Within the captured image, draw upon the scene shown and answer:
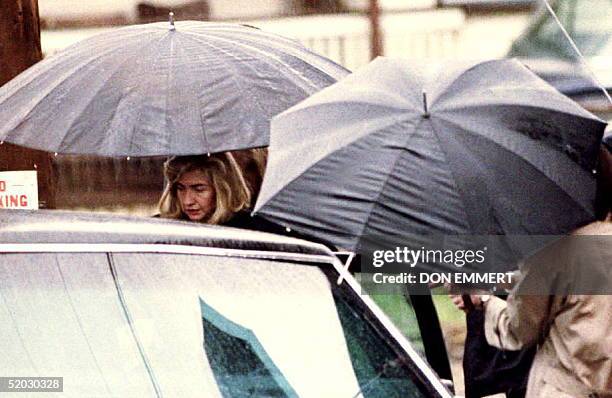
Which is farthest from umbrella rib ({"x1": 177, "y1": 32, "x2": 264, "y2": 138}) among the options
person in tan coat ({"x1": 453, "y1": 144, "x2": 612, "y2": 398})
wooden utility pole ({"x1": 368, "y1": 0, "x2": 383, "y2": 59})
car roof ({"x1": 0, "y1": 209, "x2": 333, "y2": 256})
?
wooden utility pole ({"x1": 368, "y1": 0, "x2": 383, "y2": 59})

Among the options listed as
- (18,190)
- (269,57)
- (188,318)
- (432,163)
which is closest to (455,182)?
(432,163)

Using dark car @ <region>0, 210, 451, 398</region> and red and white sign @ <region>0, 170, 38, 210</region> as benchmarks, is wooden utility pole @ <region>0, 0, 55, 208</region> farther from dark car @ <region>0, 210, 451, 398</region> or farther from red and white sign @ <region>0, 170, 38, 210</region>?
dark car @ <region>0, 210, 451, 398</region>

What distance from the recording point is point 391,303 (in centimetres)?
518

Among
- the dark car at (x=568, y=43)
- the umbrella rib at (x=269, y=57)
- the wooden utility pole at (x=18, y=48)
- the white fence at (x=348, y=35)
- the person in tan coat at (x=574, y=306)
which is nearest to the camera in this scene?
the person in tan coat at (x=574, y=306)

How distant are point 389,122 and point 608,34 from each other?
160 inches

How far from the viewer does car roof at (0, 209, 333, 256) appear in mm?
3750

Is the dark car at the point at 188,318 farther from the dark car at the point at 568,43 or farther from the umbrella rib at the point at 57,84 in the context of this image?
the dark car at the point at 568,43

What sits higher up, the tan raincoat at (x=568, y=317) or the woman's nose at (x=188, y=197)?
the woman's nose at (x=188, y=197)

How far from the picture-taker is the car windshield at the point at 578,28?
25.7 feet

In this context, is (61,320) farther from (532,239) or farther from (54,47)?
(54,47)

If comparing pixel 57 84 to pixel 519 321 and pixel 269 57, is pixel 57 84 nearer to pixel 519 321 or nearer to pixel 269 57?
pixel 269 57

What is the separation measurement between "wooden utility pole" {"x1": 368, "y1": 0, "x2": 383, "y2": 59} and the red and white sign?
232cm

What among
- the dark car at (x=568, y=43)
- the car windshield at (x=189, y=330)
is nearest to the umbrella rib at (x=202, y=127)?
the car windshield at (x=189, y=330)

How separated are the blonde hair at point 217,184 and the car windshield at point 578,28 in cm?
291
